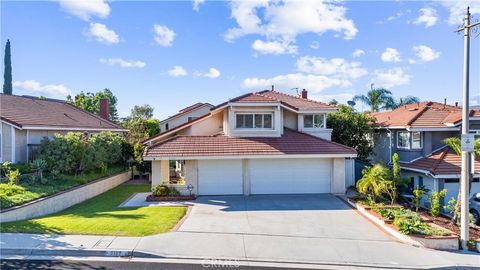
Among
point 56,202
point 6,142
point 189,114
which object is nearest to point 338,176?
point 56,202

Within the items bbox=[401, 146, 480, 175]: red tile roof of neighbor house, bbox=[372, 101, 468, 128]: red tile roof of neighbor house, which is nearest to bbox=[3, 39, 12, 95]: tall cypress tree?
bbox=[372, 101, 468, 128]: red tile roof of neighbor house

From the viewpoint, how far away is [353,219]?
15.0 meters

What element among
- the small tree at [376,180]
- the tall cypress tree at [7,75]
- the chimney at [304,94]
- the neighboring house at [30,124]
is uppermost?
the tall cypress tree at [7,75]

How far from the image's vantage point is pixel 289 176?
20219 millimetres

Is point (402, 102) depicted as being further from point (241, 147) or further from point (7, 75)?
point (7, 75)

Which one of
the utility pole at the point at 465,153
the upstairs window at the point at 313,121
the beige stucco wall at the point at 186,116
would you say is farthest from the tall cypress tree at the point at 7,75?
the utility pole at the point at 465,153

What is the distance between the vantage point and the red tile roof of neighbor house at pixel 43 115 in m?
22.0

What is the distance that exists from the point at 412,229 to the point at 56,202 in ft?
53.8

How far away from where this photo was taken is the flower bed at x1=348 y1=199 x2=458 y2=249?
11812 millimetres

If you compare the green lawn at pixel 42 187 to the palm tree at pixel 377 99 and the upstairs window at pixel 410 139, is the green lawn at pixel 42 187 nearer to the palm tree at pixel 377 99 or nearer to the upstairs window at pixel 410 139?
the upstairs window at pixel 410 139

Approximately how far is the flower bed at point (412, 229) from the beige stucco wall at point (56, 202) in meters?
15.4

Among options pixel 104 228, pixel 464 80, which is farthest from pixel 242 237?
pixel 464 80

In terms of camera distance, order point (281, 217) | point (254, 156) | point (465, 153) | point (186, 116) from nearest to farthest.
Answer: point (465, 153) → point (281, 217) → point (254, 156) → point (186, 116)

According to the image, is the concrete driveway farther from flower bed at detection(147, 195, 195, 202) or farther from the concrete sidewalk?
the concrete sidewalk
